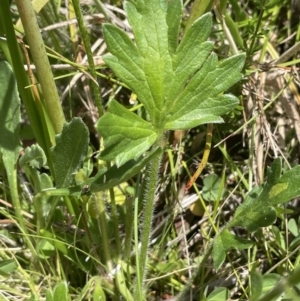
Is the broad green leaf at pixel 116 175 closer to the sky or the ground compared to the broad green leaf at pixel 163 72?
closer to the ground

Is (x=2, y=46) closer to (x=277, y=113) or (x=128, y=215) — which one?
(x=128, y=215)

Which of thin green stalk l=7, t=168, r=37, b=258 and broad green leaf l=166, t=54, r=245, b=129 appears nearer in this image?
broad green leaf l=166, t=54, r=245, b=129

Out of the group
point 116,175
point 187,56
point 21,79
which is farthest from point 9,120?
point 187,56

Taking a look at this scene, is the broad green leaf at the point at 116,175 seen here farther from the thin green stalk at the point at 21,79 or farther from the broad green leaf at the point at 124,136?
the thin green stalk at the point at 21,79

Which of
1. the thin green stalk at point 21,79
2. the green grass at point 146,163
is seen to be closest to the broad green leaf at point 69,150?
the green grass at point 146,163

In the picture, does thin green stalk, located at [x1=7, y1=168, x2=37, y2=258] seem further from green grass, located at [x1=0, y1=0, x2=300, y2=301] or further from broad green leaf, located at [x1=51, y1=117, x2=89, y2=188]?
broad green leaf, located at [x1=51, y1=117, x2=89, y2=188]

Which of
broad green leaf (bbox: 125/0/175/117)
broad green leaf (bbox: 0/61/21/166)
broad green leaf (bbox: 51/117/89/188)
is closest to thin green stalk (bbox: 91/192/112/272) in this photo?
broad green leaf (bbox: 51/117/89/188)

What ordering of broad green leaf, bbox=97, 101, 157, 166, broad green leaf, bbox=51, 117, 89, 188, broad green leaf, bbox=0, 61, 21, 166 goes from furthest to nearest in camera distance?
1. broad green leaf, bbox=0, 61, 21, 166
2. broad green leaf, bbox=51, 117, 89, 188
3. broad green leaf, bbox=97, 101, 157, 166
